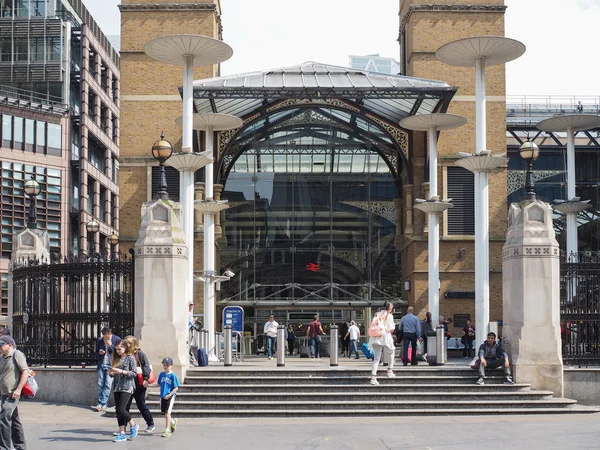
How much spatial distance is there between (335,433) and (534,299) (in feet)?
21.0

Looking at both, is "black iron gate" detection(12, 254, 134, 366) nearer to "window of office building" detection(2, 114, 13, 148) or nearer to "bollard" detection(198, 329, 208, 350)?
"bollard" detection(198, 329, 208, 350)

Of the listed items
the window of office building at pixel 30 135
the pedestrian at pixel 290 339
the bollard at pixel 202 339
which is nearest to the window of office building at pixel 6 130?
the window of office building at pixel 30 135

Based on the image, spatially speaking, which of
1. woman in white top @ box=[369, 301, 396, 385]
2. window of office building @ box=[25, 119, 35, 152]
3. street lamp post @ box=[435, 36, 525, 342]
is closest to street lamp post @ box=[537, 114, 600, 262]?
street lamp post @ box=[435, 36, 525, 342]

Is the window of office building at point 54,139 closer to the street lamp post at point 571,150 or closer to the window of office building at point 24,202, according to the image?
the window of office building at point 24,202

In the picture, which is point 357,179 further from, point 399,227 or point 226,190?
point 226,190

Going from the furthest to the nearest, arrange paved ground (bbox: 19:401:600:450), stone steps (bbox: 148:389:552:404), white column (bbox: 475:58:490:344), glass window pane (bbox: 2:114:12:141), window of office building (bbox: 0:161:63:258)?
glass window pane (bbox: 2:114:12:141) → window of office building (bbox: 0:161:63:258) → white column (bbox: 475:58:490:344) → stone steps (bbox: 148:389:552:404) → paved ground (bbox: 19:401:600:450)

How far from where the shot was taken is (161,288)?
19.2 meters

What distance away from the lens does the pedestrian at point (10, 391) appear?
40.7 ft

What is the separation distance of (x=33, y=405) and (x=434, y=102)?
20.3 meters

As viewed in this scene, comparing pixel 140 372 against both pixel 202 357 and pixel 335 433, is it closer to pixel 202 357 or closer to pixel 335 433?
pixel 335 433

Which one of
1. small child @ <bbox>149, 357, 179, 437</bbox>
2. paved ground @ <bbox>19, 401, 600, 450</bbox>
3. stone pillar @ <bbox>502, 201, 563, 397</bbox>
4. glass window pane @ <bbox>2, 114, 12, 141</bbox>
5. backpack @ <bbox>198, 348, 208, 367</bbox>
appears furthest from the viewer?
glass window pane @ <bbox>2, 114, 12, 141</bbox>

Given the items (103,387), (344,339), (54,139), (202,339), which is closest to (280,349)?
(202,339)

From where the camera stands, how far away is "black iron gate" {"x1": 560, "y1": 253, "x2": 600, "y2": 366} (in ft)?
65.9

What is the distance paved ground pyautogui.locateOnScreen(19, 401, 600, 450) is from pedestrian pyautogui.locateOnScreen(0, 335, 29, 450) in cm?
140
